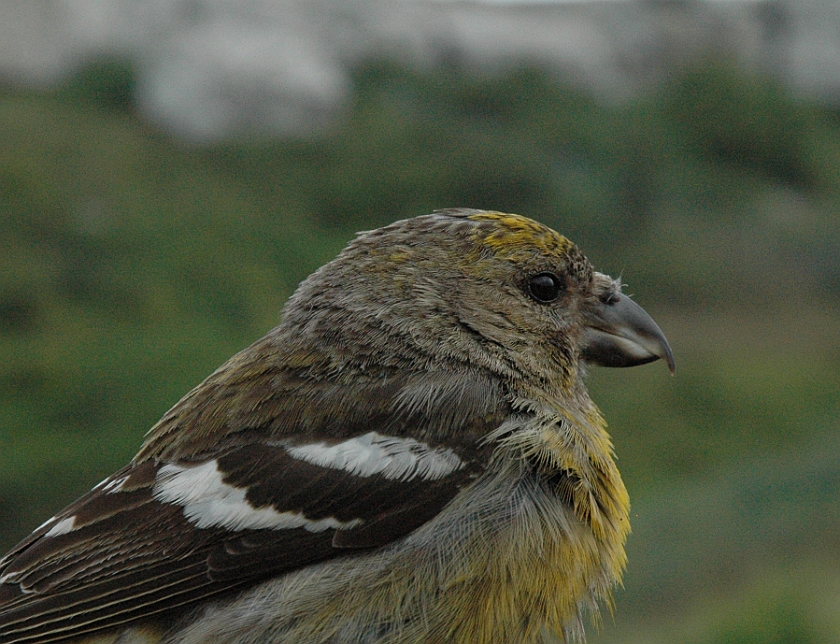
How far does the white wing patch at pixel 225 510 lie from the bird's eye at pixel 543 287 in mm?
865

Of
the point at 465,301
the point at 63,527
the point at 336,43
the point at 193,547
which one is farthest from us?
the point at 336,43

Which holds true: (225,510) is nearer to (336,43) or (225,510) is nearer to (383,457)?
(383,457)

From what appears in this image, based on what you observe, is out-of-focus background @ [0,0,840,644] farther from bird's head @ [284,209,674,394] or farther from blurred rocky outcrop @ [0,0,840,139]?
bird's head @ [284,209,674,394]

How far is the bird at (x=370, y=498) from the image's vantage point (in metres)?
2.27

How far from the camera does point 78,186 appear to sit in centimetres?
1043

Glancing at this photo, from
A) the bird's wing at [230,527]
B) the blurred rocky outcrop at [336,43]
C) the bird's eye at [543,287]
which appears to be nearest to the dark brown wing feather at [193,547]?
the bird's wing at [230,527]

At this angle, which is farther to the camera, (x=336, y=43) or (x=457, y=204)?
(x=336, y=43)

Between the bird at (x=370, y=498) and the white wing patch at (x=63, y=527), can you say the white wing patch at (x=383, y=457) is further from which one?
the white wing patch at (x=63, y=527)

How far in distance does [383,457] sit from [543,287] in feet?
2.45

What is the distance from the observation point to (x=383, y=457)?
92.6 inches

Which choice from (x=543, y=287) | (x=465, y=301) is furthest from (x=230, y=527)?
(x=543, y=287)

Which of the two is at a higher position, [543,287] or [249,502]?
[543,287]

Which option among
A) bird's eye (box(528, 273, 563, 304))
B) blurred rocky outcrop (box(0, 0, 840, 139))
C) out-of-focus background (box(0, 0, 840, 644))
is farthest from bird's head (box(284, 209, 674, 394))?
blurred rocky outcrop (box(0, 0, 840, 139))

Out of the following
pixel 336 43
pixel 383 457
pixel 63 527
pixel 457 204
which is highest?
pixel 336 43
